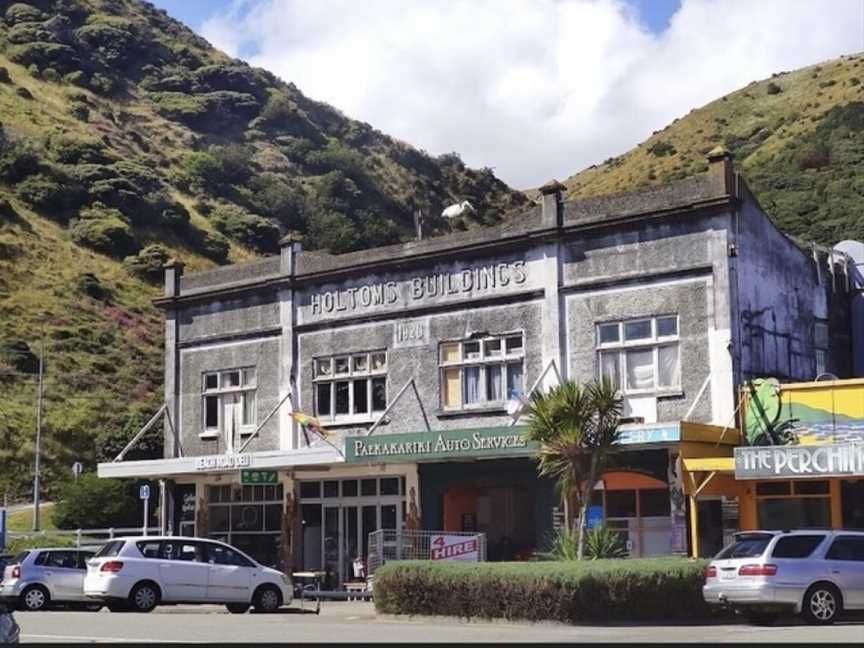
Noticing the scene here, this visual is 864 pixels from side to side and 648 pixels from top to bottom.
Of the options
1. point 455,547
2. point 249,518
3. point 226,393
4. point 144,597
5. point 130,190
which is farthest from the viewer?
point 130,190

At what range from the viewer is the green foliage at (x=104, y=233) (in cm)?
8119

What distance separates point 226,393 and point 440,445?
9.12 meters

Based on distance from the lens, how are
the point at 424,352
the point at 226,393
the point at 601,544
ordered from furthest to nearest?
the point at 226,393 → the point at 424,352 → the point at 601,544

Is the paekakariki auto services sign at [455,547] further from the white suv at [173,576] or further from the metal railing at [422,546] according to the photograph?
the white suv at [173,576]

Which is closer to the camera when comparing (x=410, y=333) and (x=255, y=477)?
(x=410, y=333)

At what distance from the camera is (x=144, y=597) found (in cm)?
2547

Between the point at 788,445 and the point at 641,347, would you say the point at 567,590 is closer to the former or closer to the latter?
the point at 788,445

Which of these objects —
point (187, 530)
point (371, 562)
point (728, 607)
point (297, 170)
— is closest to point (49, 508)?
Answer: point (187, 530)

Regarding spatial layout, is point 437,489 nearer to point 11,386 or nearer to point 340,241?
point 11,386

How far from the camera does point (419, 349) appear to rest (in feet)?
104

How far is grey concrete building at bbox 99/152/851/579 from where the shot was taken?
27.3 meters

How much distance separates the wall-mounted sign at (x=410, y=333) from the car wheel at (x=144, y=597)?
9.20m

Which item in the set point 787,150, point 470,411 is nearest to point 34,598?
point 470,411

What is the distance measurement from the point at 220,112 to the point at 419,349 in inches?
3231
